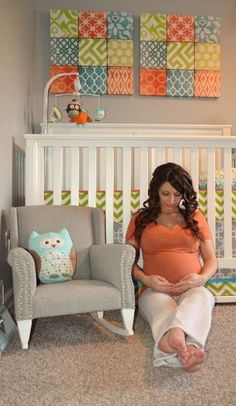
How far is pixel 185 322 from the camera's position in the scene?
1.45 m

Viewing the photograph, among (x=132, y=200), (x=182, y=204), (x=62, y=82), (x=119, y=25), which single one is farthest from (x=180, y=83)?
(x=182, y=204)

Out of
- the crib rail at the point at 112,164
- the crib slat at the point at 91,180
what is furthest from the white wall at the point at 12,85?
the crib slat at the point at 91,180

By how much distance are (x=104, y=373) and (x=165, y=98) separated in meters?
2.96

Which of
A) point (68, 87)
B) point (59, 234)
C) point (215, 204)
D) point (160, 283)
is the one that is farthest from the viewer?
point (68, 87)

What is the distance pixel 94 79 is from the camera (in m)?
3.78

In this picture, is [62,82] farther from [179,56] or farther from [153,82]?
[179,56]

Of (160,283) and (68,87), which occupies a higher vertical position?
(68,87)

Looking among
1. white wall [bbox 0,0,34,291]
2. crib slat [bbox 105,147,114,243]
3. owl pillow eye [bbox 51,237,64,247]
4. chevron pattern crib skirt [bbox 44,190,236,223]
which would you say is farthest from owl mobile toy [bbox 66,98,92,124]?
owl pillow eye [bbox 51,237,64,247]

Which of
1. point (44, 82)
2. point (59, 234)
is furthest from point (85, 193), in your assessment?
point (44, 82)

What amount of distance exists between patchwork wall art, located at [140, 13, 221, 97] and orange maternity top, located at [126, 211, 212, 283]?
2188mm

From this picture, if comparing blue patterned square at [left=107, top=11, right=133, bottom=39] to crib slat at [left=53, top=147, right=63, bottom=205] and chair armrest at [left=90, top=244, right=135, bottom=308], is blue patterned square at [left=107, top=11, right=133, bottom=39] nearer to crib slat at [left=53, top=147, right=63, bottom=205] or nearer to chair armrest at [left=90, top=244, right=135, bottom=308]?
crib slat at [left=53, top=147, right=63, bottom=205]

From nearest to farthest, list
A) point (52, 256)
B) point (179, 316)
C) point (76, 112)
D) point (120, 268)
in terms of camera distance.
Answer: point (179, 316) < point (120, 268) < point (52, 256) < point (76, 112)

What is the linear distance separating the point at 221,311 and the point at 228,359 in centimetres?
77

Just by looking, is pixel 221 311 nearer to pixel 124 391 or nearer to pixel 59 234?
pixel 59 234
